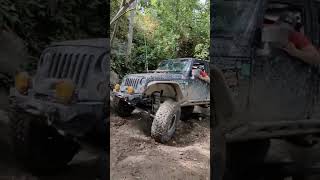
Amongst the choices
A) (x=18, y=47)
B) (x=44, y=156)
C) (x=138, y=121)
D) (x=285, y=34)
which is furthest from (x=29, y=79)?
(x=285, y=34)

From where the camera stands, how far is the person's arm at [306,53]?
303cm

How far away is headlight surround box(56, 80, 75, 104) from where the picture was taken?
2.51m

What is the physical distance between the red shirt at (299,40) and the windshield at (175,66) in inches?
30.6

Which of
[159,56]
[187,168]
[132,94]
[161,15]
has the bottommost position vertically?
[187,168]

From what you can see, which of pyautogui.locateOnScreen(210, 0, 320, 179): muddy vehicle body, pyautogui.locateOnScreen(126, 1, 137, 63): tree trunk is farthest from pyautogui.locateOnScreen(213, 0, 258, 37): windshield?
pyautogui.locateOnScreen(126, 1, 137, 63): tree trunk

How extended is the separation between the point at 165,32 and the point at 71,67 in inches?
25.0

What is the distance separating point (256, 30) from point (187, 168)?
39.9 inches

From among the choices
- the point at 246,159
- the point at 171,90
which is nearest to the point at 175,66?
the point at 171,90

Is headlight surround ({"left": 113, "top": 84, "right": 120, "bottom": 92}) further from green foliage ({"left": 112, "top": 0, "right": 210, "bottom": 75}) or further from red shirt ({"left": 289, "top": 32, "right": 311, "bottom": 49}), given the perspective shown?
red shirt ({"left": 289, "top": 32, "right": 311, "bottom": 49})

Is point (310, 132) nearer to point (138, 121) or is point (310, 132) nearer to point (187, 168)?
point (187, 168)

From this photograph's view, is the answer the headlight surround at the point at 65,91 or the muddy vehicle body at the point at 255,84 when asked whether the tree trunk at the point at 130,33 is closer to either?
the headlight surround at the point at 65,91

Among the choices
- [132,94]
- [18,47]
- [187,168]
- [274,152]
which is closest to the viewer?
[18,47]

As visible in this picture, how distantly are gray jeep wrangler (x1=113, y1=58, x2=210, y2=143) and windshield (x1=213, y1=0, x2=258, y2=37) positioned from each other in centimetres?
24

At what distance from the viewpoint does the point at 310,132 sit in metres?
3.24
